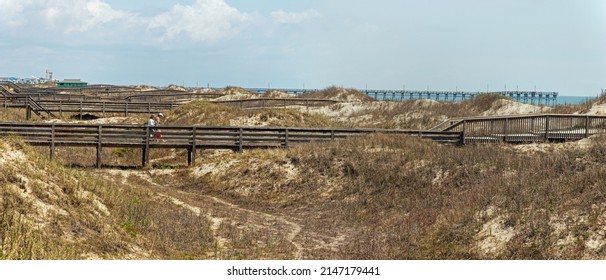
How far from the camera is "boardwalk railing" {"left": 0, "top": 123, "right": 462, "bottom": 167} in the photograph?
29.9 m

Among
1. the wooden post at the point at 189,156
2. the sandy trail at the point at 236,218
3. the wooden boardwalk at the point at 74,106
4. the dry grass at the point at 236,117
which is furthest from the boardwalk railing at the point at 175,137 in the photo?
the wooden boardwalk at the point at 74,106

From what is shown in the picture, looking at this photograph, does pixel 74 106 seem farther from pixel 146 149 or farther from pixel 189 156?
pixel 189 156

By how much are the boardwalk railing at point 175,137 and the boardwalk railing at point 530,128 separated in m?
1.22

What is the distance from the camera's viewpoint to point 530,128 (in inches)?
1200

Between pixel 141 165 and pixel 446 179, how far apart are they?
16859 mm

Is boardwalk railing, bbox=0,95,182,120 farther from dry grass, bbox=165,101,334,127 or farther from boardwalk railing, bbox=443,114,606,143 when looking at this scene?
boardwalk railing, bbox=443,114,606,143

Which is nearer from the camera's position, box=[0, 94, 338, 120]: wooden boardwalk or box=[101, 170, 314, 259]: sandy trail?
box=[101, 170, 314, 259]: sandy trail

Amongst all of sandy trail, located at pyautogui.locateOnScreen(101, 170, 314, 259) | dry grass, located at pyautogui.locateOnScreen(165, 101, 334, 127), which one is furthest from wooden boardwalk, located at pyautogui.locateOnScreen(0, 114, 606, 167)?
dry grass, located at pyautogui.locateOnScreen(165, 101, 334, 127)

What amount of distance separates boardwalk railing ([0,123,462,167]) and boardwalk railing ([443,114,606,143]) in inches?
48.0

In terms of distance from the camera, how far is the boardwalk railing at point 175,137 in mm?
29922

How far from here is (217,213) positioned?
19.5 m

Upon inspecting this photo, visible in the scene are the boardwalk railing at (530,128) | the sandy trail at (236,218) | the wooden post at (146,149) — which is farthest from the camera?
the wooden post at (146,149)

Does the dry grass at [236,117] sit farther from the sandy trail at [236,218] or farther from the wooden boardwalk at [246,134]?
the sandy trail at [236,218]

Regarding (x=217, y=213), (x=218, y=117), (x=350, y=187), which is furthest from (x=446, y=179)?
(x=218, y=117)
